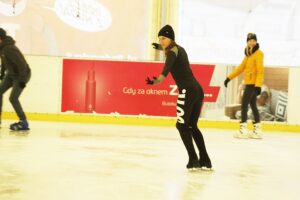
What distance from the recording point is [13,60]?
8078mm

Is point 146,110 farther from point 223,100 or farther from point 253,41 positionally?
point 253,41

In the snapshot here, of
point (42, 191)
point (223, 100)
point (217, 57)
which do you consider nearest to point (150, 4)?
point (217, 57)

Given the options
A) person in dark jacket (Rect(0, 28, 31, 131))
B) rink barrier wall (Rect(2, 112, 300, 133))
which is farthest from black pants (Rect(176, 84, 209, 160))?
rink barrier wall (Rect(2, 112, 300, 133))

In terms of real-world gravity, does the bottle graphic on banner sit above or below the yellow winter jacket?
below

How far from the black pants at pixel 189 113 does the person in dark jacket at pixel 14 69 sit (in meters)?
3.39

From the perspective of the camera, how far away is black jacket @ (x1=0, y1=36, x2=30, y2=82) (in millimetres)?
8070

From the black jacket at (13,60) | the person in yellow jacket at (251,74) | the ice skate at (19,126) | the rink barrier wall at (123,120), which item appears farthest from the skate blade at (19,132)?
the person in yellow jacket at (251,74)

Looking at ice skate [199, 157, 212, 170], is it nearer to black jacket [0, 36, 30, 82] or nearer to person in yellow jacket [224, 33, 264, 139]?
person in yellow jacket [224, 33, 264, 139]

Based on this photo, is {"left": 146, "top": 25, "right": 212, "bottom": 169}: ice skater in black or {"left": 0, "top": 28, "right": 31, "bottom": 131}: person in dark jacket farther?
{"left": 0, "top": 28, "right": 31, "bottom": 131}: person in dark jacket

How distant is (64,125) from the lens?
9688 mm

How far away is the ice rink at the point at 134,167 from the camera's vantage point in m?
4.36

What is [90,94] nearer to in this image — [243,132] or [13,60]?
[13,60]

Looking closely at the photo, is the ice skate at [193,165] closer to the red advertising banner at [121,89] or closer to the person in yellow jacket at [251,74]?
the person in yellow jacket at [251,74]

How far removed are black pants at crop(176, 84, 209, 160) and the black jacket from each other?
3390 millimetres
